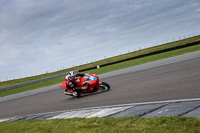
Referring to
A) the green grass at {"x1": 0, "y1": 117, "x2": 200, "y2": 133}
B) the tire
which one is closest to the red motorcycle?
the tire

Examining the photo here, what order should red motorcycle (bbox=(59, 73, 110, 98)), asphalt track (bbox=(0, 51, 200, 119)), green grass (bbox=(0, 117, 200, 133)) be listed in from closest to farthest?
green grass (bbox=(0, 117, 200, 133)) → asphalt track (bbox=(0, 51, 200, 119)) → red motorcycle (bbox=(59, 73, 110, 98))

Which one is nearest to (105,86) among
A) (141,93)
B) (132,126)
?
(141,93)

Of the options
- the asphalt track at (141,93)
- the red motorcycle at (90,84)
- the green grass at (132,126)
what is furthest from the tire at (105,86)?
the green grass at (132,126)

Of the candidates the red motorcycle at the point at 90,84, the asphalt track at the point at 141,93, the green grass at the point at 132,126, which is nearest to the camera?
the green grass at the point at 132,126

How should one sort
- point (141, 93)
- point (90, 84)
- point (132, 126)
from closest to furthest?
point (132, 126), point (141, 93), point (90, 84)

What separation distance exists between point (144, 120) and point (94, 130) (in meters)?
1.05

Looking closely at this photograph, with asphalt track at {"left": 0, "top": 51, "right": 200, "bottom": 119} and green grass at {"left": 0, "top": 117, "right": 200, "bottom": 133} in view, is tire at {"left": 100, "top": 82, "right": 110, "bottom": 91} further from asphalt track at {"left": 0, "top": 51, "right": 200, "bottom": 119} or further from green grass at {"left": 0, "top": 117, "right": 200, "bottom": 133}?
green grass at {"left": 0, "top": 117, "right": 200, "bottom": 133}

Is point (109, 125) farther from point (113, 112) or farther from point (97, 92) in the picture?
point (97, 92)

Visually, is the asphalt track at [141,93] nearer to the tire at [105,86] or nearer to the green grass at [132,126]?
the tire at [105,86]

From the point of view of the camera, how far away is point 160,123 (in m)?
4.31

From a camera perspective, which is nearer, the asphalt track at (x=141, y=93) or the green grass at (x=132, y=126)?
the green grass at (x=132, y=126)

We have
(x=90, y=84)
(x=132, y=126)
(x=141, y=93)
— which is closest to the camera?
(x=132, y=126)

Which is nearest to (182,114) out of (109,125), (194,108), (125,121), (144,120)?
(194,108)

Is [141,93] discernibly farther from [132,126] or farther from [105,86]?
[132,126]
